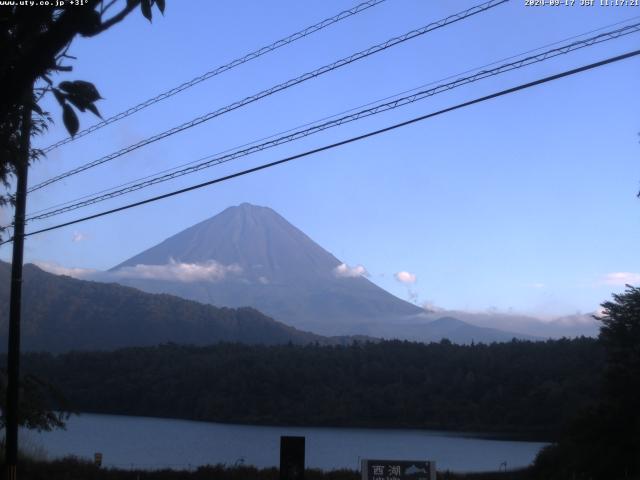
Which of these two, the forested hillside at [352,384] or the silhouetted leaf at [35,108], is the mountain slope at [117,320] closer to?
the forested hillside at [352,384]

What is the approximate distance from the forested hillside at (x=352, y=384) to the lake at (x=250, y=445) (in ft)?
10.1

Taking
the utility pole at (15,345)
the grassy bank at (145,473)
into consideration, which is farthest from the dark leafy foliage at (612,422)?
the utility pole at (15,345)

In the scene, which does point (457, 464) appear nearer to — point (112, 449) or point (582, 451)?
point (582, 451)

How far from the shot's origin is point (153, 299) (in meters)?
145

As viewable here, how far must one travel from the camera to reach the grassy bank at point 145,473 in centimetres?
2180

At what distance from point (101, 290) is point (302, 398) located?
88713mm

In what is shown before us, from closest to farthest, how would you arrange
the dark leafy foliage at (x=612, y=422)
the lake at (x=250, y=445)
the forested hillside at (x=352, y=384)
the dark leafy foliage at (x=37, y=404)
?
the dark leafy foliage at (x=37, y=404) → the dark leafy foliage at (x=612, y=422) → the lake at (x=250, y=445) → the forested hillside at (x=352, y=384)

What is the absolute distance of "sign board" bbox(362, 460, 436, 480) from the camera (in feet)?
37.0

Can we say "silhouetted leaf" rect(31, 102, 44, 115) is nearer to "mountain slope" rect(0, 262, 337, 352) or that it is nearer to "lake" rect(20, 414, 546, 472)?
"lake" rect(20, 414, 546, 472)

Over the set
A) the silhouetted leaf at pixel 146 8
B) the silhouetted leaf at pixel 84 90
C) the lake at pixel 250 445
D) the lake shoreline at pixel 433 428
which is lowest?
the lake shoreline at pixel 433 428

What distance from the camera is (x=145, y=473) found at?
77.4 feet

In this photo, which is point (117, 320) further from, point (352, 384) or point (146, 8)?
point (146, 8)

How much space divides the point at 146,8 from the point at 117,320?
427ft

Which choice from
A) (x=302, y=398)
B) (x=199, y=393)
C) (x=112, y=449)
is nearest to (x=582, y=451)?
(x=112, y=449)
